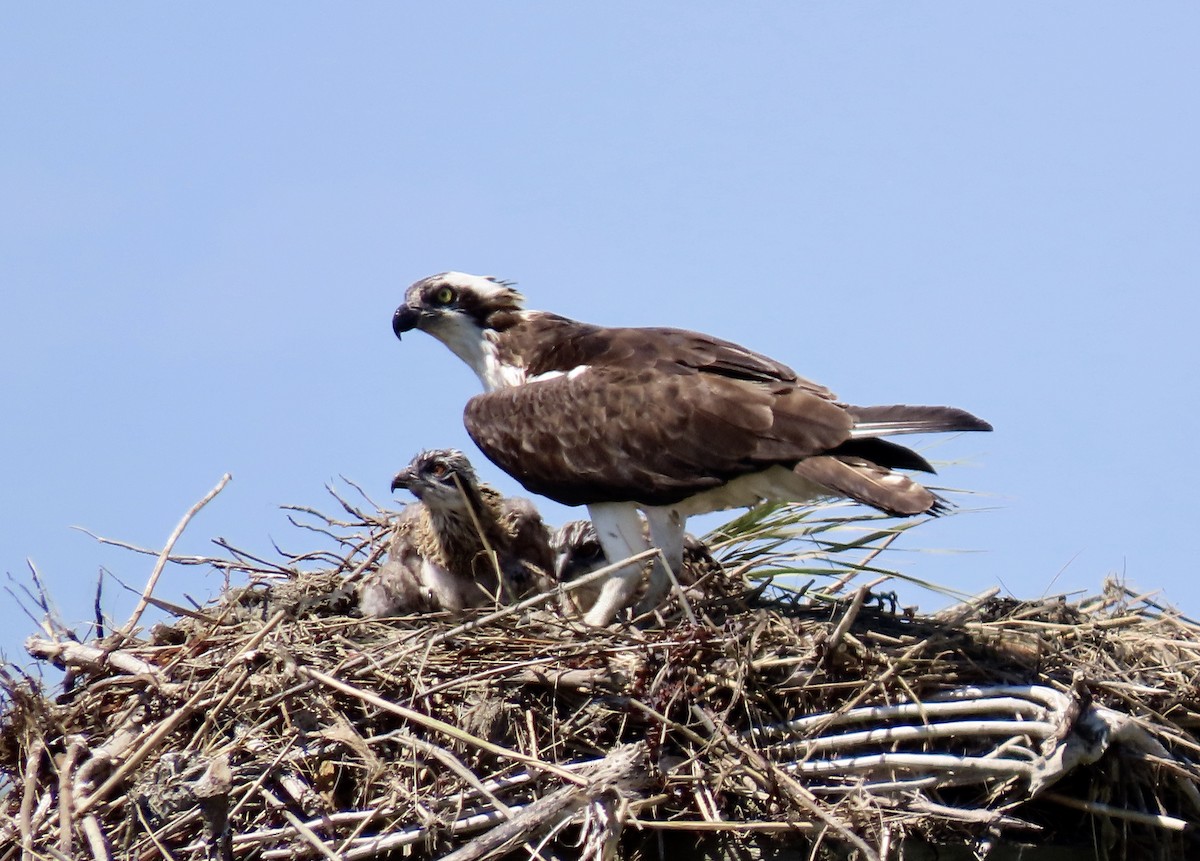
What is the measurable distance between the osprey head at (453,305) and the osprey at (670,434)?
418 millimetres

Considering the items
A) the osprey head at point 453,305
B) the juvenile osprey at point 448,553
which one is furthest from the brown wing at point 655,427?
the osprey head at point 453,305

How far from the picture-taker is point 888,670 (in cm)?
514

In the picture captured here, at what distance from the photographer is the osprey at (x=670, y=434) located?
6.00 meters

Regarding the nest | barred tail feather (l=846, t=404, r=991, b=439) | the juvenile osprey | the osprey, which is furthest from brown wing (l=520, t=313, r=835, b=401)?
the nest

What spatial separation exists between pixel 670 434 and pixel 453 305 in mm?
1705

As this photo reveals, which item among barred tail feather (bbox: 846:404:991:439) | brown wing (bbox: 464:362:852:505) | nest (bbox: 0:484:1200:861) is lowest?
nest (bbox: 0:484:1200:861)

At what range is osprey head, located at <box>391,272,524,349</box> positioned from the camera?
7.49 metres

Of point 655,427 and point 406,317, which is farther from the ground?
point 406,317

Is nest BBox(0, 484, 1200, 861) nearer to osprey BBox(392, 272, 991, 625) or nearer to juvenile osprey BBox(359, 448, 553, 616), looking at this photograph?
osprey BBox(392, 272, 991, 625)

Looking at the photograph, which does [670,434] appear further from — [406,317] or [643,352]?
[406,317]

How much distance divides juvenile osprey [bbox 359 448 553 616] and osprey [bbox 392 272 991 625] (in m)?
0.31

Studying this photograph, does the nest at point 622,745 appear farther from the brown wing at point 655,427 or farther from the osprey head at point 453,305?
the osprey head at point 453,305

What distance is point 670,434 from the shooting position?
6344 mm

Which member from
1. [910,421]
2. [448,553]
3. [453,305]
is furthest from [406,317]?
[910,421]
